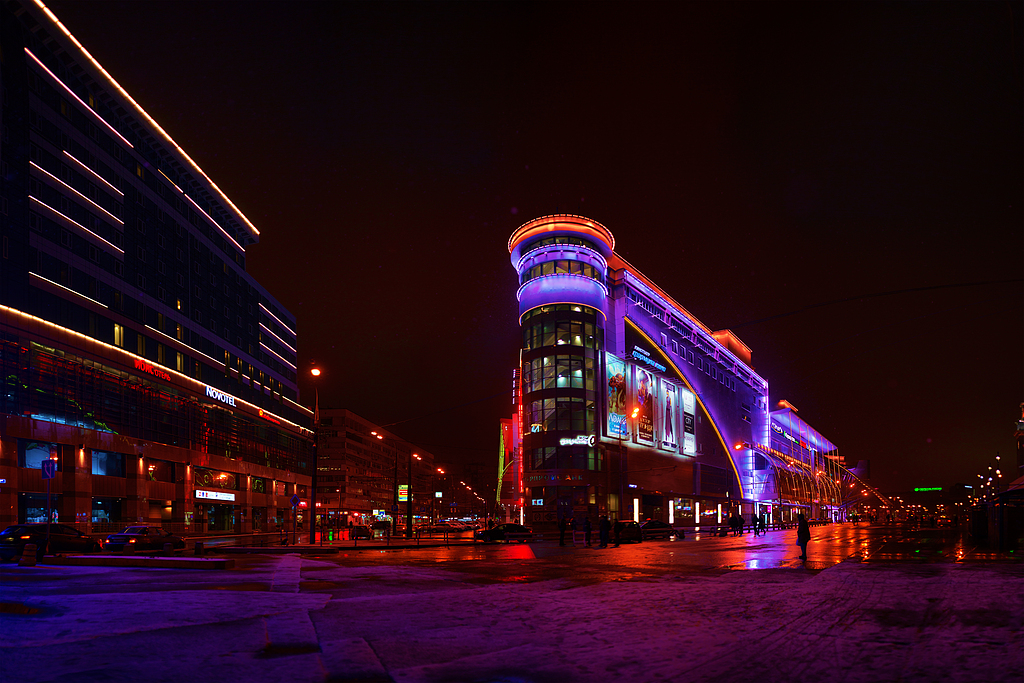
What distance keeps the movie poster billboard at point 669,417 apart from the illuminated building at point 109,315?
5176 centimetres

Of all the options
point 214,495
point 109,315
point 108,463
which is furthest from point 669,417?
point 109,315

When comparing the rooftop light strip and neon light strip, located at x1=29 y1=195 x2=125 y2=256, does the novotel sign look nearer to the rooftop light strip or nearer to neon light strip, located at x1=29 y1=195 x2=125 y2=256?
the rooftop light strip

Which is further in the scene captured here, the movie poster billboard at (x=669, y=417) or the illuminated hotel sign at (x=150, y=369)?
the movie poster billboard at (x=669, y=417)

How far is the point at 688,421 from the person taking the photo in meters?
106

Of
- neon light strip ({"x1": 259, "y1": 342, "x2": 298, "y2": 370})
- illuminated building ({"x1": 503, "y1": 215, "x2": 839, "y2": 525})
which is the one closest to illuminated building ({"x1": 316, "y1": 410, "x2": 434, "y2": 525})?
neon light strip ({"x1": 259, "y1": 342, "x2": 298, "y2": 370})

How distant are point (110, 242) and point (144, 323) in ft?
25.5

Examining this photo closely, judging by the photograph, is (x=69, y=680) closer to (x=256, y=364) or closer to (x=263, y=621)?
(x=263, y=621)

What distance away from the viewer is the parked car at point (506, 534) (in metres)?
47.8

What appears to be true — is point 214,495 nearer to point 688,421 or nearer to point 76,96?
point 76,96

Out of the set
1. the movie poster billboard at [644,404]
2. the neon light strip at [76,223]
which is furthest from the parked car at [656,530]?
the neon light strip at [76,223]

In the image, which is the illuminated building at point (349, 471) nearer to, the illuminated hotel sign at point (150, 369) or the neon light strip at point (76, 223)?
the illuminated hotel sign at point (150, 369)

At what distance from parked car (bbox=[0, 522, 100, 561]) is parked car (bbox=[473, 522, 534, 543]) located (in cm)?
2281

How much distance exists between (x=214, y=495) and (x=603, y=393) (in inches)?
1723

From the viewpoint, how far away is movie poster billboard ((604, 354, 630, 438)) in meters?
86.4
